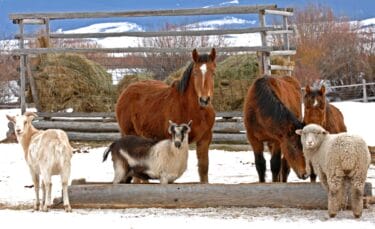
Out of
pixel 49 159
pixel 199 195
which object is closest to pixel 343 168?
pixel 199 195

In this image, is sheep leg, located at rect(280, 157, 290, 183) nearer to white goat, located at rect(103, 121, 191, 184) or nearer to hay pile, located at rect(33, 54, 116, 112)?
white goat, located at rect(103, 121, 191, 184)

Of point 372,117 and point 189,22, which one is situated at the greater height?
point 189,22

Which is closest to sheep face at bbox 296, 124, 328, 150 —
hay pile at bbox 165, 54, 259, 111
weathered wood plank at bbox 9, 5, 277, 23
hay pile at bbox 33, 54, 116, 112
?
weathered wood plank at bbox 9, 5, 277, 23

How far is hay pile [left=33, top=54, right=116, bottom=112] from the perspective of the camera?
1875 centimetres

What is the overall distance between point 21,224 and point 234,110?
9.93 meters

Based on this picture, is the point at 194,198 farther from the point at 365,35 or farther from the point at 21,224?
the point at 365,35

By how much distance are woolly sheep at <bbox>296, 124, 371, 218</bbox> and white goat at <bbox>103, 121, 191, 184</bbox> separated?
1.90 meters

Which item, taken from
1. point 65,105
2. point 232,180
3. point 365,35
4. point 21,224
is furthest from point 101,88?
point 365,35

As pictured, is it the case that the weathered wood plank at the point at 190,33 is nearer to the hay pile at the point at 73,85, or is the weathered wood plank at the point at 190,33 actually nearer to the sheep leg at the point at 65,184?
the hay pile at the point at 73,85

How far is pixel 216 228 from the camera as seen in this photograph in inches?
319

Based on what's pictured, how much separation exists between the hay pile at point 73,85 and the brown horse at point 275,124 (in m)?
8.06

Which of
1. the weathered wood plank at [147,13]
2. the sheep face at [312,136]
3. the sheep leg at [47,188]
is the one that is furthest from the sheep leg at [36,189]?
the weathered wood plank at [147,13]

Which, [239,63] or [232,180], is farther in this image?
[239,63]

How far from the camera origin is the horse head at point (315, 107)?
32.9 feet
